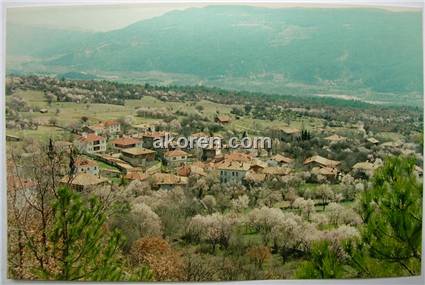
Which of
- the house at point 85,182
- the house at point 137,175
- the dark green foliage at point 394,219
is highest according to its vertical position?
the house at point 137,175

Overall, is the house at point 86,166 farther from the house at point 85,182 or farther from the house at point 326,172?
the house at point 326,172

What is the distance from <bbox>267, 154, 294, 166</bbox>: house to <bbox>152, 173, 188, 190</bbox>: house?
0.54 m

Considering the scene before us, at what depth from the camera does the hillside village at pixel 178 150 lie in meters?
3.50

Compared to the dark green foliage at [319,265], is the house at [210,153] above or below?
above

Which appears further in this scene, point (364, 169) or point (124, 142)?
point (364, 169)

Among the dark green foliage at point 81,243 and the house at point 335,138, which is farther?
the house at point 335,138

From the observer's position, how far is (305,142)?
3586mm

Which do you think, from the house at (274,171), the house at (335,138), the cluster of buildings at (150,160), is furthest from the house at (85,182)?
the house at (335,138)

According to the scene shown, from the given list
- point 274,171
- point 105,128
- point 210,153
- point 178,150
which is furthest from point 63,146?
point 274,171

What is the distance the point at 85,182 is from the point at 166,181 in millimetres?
483

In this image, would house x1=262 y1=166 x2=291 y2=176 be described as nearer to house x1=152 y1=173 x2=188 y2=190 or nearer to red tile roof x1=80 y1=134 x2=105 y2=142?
house x1=152 y1=173 x2=188 y2=190

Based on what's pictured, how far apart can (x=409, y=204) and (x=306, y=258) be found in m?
0.71

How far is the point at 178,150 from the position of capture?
3520 mm

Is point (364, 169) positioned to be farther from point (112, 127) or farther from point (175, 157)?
point (112, 127)
